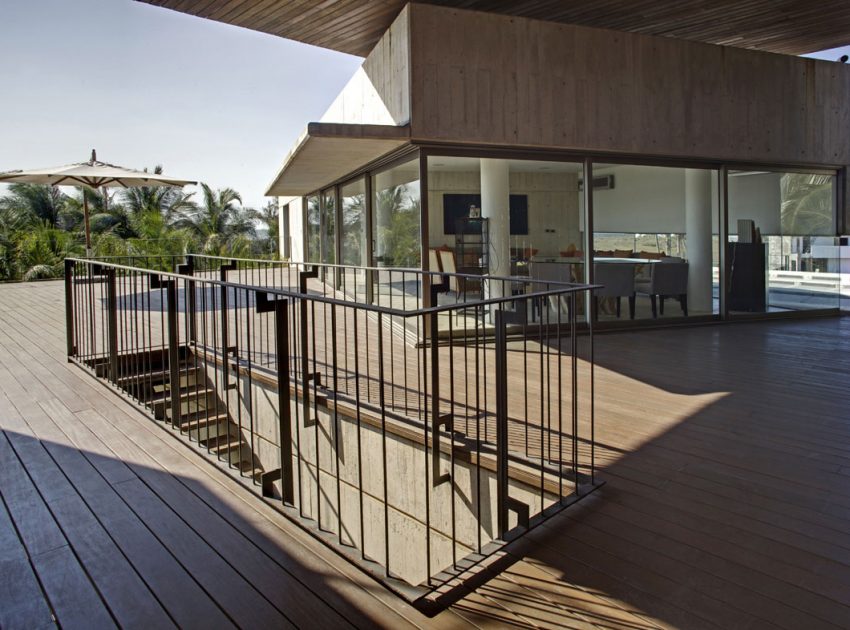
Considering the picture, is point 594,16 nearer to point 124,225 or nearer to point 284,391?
point 284,391

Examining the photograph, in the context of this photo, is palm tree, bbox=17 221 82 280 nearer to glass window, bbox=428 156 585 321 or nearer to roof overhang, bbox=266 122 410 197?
roof overhang, bbox=266 122 410 197

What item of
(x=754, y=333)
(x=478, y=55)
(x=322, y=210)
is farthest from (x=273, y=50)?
(x=754, y=333)

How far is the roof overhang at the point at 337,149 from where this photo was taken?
237 inches

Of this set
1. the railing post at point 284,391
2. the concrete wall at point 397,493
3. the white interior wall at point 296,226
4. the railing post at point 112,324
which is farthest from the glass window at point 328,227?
the railing post at point 284,391

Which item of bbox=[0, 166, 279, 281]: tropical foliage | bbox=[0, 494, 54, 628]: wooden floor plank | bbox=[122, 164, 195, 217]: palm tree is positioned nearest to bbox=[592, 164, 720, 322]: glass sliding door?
bbox=[0, 494, 54, 628]: wooden floor plank

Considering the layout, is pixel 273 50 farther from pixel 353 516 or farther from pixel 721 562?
pixel 721 562

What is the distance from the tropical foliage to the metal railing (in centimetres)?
1066

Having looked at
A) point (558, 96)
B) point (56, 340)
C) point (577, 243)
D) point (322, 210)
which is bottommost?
point (56, 340)

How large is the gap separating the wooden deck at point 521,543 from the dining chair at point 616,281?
11.5 feet

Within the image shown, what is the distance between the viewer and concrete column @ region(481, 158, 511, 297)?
22.9 feet

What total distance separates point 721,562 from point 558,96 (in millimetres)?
5864

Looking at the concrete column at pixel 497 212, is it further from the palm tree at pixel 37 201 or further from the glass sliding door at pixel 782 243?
the palm tree at pixel 37 201

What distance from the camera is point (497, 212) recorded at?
280 inches

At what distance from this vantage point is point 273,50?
82.6ft
